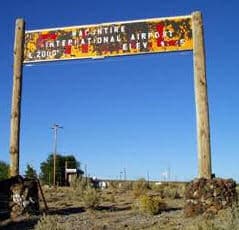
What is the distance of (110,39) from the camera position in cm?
Result: 1716

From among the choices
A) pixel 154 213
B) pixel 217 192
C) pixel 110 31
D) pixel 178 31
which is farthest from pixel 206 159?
pixel 110 31

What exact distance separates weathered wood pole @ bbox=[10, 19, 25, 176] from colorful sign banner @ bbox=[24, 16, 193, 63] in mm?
225

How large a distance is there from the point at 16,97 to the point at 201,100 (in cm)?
553

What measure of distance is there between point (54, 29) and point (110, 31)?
1775mm

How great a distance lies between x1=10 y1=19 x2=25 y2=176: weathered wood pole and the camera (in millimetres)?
16781

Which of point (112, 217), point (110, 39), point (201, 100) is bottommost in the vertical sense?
point (112, 217)

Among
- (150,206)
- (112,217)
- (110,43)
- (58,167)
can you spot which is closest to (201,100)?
(150,206)

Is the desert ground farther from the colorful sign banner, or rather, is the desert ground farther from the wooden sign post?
the colorful sign banner

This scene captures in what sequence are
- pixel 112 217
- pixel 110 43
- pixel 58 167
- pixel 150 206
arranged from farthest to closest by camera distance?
pixel 58 167 < pixel 110 43 < pixel 150 206 < pixel 112 217

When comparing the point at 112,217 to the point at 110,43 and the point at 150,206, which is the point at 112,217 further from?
the point at 110,43

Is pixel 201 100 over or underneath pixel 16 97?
underneath

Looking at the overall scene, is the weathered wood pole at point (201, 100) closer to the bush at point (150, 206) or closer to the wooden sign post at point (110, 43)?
the wooden sign post at point (110, 43)

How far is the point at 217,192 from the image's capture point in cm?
1388

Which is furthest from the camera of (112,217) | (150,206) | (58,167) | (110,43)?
(58,167)
